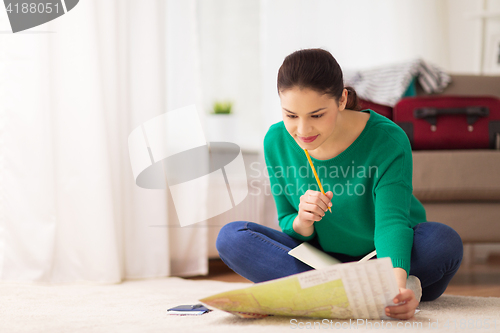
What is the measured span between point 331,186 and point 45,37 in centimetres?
103

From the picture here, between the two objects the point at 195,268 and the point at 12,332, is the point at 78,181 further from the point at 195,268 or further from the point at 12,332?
the point at 12,332

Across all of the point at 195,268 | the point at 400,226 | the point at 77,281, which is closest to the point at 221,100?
the point at 195,268

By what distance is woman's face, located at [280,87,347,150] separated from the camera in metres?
0.79

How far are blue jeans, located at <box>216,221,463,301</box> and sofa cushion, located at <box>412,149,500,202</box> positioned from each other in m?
0.50

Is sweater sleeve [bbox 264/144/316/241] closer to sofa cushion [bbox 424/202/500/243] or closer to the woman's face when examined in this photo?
the woman's face

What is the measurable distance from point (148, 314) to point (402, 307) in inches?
19.4

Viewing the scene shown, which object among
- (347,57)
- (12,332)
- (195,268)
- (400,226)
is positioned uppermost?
(347,57)

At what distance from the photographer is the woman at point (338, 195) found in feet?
2.62

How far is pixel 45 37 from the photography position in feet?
4.64

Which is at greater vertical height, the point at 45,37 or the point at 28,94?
the point at 45,37

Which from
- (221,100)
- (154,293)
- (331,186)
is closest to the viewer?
(331,186)

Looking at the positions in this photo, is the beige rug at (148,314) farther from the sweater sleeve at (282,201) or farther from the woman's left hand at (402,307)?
the sweater sleeve at (282,201)

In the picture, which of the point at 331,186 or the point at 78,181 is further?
the point at 78,181

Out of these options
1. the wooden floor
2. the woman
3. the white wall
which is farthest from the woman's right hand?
the white wall
